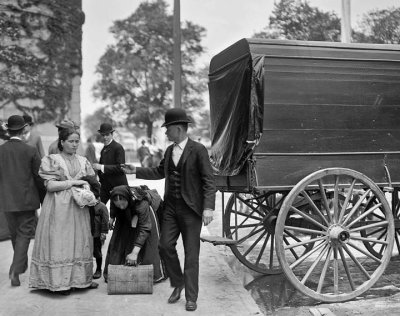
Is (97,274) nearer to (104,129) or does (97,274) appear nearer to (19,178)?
(19,178)

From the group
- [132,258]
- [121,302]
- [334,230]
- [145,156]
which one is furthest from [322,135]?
[145,156]

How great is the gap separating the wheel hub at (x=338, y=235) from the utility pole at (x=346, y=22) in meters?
7.53

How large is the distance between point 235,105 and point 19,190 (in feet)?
8.19

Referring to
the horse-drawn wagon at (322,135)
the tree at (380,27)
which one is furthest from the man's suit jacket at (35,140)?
the tree at (380,27)

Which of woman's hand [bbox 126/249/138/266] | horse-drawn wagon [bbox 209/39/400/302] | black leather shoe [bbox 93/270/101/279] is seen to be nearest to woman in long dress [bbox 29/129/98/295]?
woman's hand [bbox 126/249/138/266]

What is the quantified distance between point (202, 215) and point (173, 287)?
88 cm

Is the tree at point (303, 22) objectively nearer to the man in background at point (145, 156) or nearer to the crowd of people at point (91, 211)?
the man in background at point (145, 156)

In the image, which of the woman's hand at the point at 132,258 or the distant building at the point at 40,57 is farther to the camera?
the distant building at the point at 40,57

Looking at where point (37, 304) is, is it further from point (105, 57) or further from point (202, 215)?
point (105, 57)

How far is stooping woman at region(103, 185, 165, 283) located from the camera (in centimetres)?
528

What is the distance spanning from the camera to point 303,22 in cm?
2764

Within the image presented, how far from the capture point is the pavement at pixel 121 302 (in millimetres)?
4730

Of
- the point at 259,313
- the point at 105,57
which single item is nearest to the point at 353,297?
the point at 259,313

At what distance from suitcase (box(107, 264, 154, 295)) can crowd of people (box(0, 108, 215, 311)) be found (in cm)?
11
